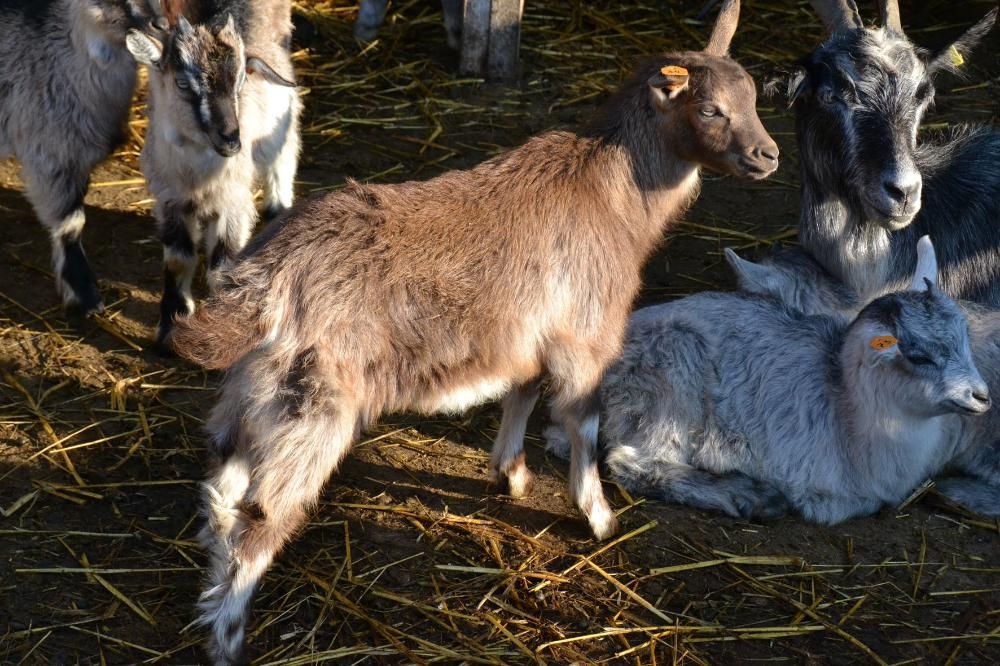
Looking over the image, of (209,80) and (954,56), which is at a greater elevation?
(954,56)

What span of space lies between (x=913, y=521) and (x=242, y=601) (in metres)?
2.68

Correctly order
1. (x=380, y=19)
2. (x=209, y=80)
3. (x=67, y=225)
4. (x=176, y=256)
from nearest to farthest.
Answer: (x=209, y=80) < (x=176, y=256) < (x=67, y=225) < (x=380, y=19)

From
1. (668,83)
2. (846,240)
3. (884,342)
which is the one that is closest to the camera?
(668,83)

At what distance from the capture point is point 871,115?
539cm

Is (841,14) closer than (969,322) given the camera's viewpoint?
No

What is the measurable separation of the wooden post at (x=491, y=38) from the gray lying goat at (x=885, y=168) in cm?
215

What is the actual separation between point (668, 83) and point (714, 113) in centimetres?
20

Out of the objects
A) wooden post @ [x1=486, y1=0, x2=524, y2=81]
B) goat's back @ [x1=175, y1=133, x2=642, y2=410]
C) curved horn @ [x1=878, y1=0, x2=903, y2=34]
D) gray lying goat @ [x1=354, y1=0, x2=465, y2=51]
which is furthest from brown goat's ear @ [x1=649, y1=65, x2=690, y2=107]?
gray lying goat @ [x1=354, y1=0, x2=465, y2=51]

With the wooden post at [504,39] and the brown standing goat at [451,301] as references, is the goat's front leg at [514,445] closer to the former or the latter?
the brown standing goat at [451,301]

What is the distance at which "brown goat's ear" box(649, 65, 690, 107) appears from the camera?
4312 millimetres

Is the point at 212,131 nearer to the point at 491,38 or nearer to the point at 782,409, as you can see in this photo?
Answer: the point at 782,409

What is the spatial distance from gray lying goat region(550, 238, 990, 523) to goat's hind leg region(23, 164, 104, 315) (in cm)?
234

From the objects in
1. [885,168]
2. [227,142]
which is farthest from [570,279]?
[885,168]

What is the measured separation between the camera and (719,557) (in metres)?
4.59
